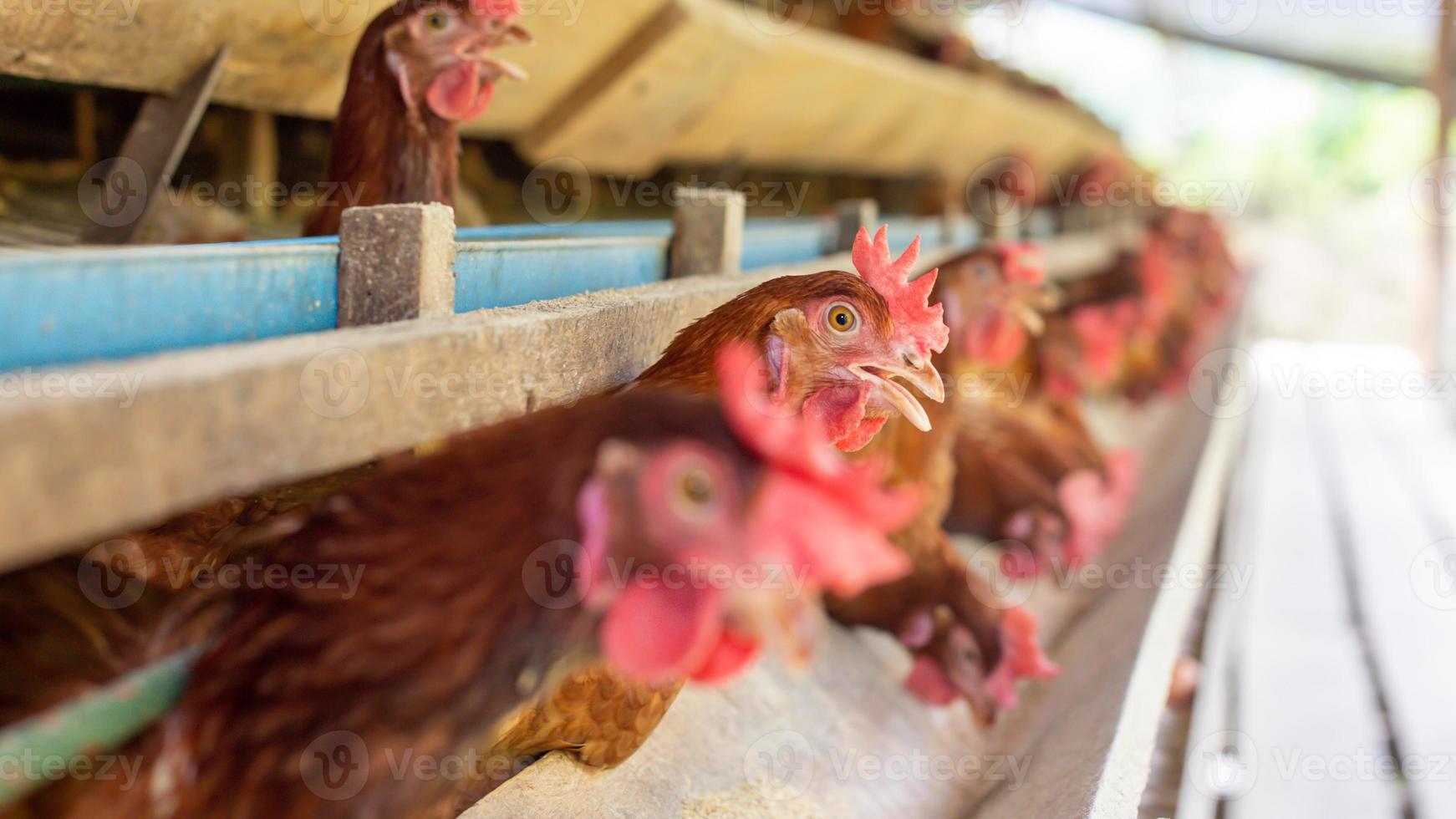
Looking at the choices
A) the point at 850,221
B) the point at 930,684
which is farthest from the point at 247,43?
the point at 930,684

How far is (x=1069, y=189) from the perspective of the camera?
8195mm

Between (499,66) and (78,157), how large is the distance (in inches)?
76.4

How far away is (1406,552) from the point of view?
4.52 meters

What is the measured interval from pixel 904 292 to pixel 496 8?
3.29ft

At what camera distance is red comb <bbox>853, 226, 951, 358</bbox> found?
1.62 metres

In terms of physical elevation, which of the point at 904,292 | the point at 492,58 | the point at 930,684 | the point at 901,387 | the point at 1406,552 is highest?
the point at 492,58

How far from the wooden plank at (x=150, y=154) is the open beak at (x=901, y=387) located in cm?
179

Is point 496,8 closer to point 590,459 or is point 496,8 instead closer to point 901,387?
point 901,387

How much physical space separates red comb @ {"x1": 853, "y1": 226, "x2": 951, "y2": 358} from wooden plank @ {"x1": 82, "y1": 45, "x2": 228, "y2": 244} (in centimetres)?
167

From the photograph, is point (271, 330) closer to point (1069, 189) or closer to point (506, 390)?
point (506, 390)

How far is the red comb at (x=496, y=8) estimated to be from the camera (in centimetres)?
199

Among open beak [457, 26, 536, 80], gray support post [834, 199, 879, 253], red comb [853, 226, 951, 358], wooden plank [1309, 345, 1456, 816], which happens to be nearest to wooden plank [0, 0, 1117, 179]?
open beak [457, 26, 536, 80]

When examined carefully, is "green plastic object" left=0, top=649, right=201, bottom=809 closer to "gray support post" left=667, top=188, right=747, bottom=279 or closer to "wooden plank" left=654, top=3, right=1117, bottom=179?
"gray support post" left=667, top=188, right=747, bottom=279

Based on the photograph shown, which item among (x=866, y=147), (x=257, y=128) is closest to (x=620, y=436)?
(x=257, y=128)
